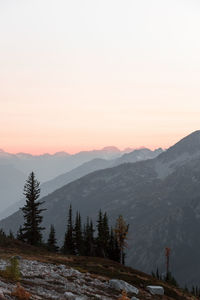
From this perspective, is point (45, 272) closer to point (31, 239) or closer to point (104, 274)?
point (104, 274)

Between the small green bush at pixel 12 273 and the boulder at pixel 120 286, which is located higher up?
the small green bush at pixel 12 273

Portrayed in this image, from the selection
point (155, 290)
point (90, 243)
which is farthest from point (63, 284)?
point (90, 243)

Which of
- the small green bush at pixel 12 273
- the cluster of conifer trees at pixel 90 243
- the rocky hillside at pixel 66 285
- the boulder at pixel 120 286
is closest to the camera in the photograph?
the rocky hillside at pixel 66 285

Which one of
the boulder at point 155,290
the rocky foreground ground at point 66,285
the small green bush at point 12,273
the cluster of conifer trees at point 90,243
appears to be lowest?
the cluster of conifer trees at point 90,243

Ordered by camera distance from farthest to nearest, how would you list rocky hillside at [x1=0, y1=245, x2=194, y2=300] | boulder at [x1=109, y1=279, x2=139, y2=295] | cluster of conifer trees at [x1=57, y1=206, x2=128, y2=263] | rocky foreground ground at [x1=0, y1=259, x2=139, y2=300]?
cluster of conifer trees at [x1=57, y1=206, x2=128, y2=263], boulder at [x1=109, y1=279, x2=139, y2=295], rocky foreground ground at [x1=0, y1=259, x2=139, y2=300], rocky hillside at [x1=0, y1=245, x2=194, y2=300]

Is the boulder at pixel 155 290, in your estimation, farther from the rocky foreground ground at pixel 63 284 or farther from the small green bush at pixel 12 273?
the small green bush at pixel 12 273

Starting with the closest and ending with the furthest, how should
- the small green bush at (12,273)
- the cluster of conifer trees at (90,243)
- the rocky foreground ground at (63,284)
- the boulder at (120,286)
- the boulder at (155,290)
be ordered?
the rocky foreground ground at (63,284), the small green bush at (12,273), the boulder at (120,286), the boulder at (155,290), the cluster of conifer trees at (90,243)

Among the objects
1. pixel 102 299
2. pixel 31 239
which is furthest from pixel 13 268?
pixel 31 239

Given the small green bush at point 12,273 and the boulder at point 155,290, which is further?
the boulder at point 155,290

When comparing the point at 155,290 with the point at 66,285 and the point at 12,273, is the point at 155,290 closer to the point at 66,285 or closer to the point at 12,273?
the point at 66,285

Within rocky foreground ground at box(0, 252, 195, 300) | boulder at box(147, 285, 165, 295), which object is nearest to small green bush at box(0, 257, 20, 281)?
rocky foreground ground at box(0, 252, 195, 300)

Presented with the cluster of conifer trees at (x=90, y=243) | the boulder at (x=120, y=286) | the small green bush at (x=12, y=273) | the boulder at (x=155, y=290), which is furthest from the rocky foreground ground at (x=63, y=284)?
the cluster of conifer trees at (x=90, y=243)

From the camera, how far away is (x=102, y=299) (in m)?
31.1

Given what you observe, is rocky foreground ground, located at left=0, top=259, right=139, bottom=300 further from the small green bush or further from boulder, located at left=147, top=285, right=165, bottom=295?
boulder, located at left=147, top=285, right=165, bottom=295
